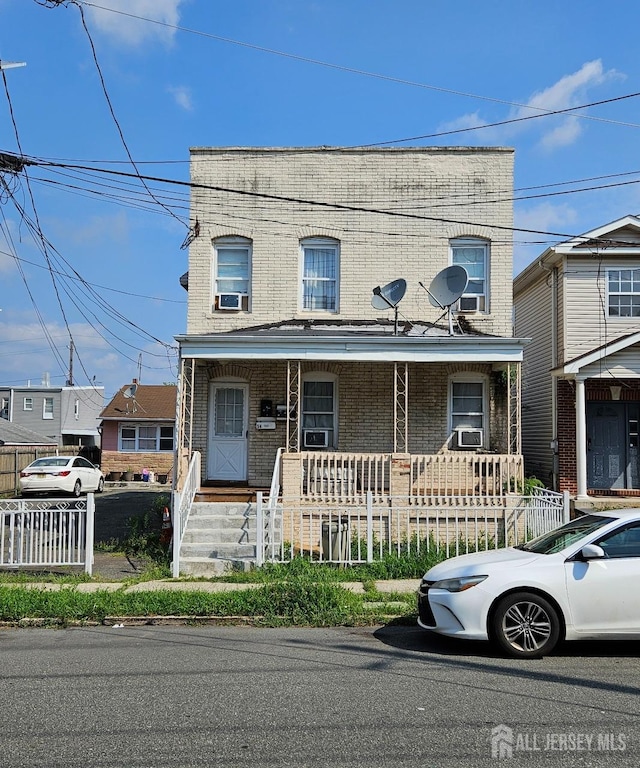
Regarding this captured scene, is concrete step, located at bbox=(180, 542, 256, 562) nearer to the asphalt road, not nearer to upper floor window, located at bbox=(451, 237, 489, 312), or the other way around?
the asphalt road

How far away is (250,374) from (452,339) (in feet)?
14.9

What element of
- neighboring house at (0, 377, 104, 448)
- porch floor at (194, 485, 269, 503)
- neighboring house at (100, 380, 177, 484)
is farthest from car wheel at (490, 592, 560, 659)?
neighboring house at (0, 377, 104, 448)

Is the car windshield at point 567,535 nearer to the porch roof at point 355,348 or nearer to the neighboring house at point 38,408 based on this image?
the porch roof at point 355,348

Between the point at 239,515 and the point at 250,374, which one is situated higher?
the point at 250,374

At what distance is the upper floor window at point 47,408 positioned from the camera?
4600 centimetres

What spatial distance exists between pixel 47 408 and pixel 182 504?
3739 cm

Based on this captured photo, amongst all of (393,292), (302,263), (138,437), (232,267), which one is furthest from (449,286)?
(138,437)

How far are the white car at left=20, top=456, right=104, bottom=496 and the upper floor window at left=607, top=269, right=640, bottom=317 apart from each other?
58.8 feet

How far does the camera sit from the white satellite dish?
14.0 m

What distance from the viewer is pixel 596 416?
1669 centimetres

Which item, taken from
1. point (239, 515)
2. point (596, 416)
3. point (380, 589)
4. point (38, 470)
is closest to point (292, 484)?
point (239, 515)

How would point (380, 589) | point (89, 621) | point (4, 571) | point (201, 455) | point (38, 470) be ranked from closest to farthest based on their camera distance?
1. point (89, 621)
2. point (380, 589)
3. point (4, 571)
4. point (201, 455)
5. point (38, 470)

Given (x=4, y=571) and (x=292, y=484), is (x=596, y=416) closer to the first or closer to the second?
(x=292, y=484)

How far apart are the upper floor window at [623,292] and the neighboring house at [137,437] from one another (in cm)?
2023
